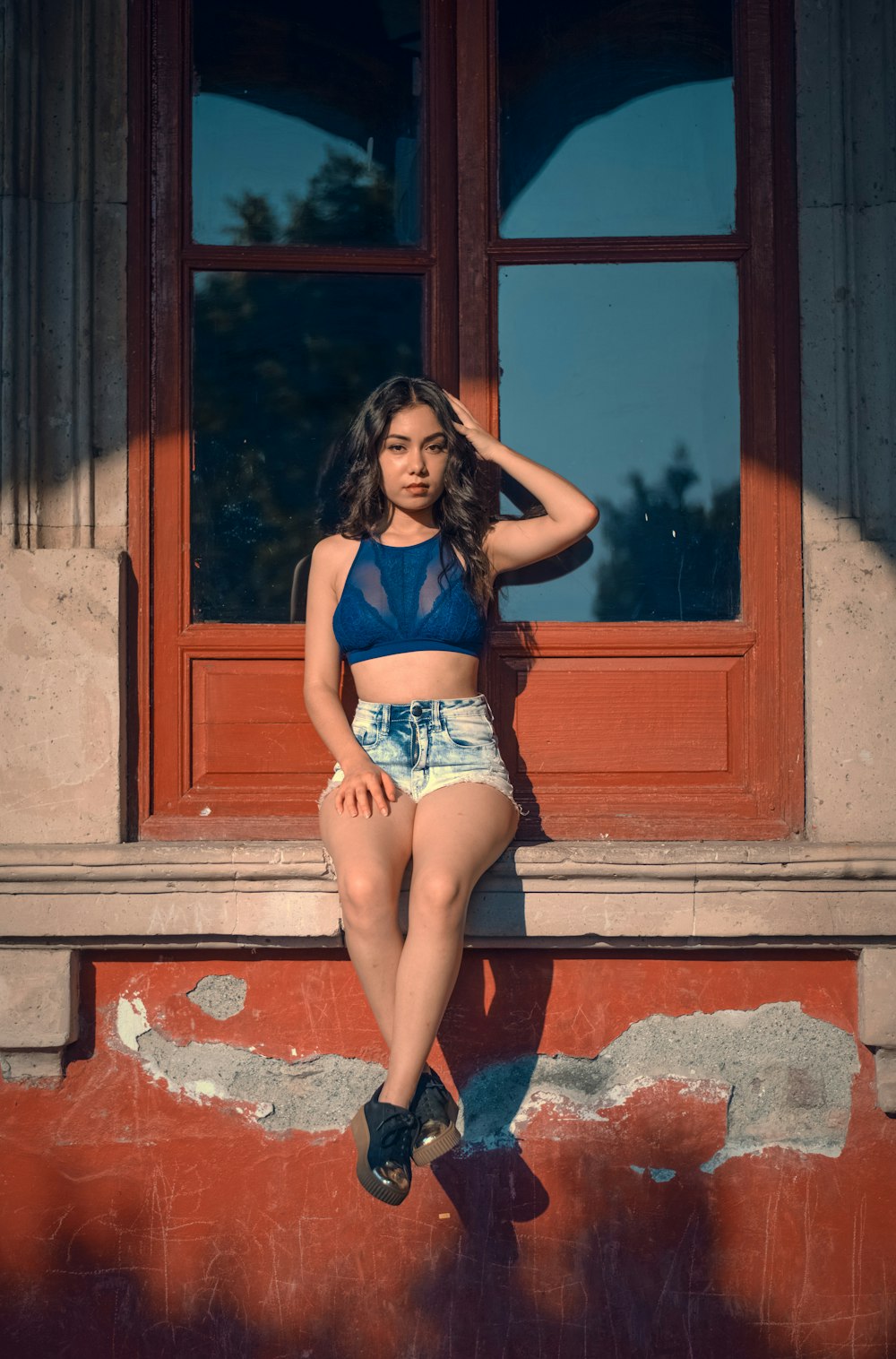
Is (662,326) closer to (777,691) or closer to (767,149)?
(767,149)

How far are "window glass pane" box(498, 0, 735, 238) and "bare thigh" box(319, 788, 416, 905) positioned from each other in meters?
1.83

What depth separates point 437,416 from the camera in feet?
10.9

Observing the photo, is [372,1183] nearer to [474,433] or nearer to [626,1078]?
[626,1078]

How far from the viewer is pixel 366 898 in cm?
291

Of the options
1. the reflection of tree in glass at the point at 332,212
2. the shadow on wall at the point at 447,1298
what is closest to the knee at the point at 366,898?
the shadow on wall at the point at 447,1298

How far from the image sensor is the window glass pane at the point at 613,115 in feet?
11.9

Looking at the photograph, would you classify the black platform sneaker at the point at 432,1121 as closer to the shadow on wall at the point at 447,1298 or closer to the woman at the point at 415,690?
the woman at the point at 415,690

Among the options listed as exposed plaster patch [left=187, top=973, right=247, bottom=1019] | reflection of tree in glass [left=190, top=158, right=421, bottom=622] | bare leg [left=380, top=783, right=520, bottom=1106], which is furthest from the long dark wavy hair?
exposed plaster patch [left=187, top=973, right=247, bottom=1019]

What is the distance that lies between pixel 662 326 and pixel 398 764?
1.58m

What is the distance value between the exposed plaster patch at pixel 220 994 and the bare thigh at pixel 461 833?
683 mm

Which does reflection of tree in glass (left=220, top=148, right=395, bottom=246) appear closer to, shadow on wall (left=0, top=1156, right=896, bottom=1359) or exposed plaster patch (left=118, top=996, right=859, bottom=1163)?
exposed plaster patch (left=118, top=996, right=859, bottom=1163)

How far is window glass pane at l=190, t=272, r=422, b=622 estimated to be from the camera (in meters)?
3.57

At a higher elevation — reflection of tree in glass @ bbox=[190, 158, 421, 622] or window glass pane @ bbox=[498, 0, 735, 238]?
window glass pane @ bbox=[498, 0, 735, 238]

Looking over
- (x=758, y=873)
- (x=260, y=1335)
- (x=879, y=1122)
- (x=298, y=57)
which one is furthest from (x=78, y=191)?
(x=879, y=1122)
